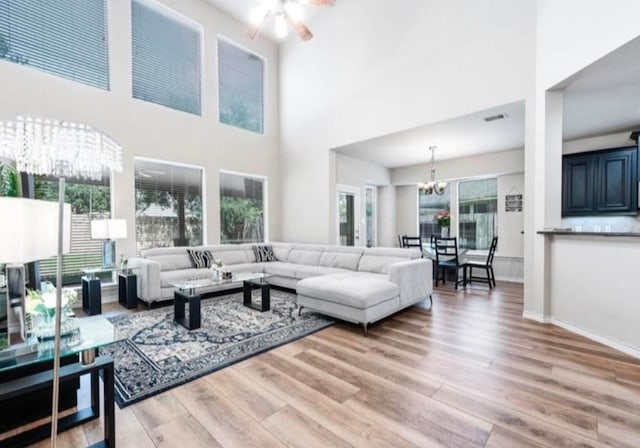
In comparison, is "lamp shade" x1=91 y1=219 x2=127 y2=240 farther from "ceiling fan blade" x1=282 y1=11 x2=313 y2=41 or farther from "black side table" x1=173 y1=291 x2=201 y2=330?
"ceiling fan blade" x1=282 y1=11 x2=313 y2=41

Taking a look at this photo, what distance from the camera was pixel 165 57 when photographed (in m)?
5.45

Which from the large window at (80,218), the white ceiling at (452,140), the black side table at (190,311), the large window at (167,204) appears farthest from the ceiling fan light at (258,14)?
the black side table at (190,311)

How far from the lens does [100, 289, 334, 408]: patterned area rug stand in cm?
231

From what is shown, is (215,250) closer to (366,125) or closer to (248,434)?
(366,125)

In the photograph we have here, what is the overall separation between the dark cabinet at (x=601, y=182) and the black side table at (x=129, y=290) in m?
7.42

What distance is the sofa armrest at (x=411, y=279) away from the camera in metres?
3.77

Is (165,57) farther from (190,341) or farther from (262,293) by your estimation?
(190,341)

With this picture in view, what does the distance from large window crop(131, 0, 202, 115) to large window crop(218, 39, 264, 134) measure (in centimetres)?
54

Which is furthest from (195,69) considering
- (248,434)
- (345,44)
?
(248,434)

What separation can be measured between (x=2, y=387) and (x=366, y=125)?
5.42 m

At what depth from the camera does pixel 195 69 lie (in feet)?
19.2

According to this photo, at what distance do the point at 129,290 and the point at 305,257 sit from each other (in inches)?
113

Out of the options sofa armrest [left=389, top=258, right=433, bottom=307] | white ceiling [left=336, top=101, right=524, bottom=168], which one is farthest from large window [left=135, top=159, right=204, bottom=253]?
sofa armrest [left=389, top=258, right=433, bottom=307]

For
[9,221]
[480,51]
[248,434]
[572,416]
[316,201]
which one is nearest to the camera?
[9,221]
